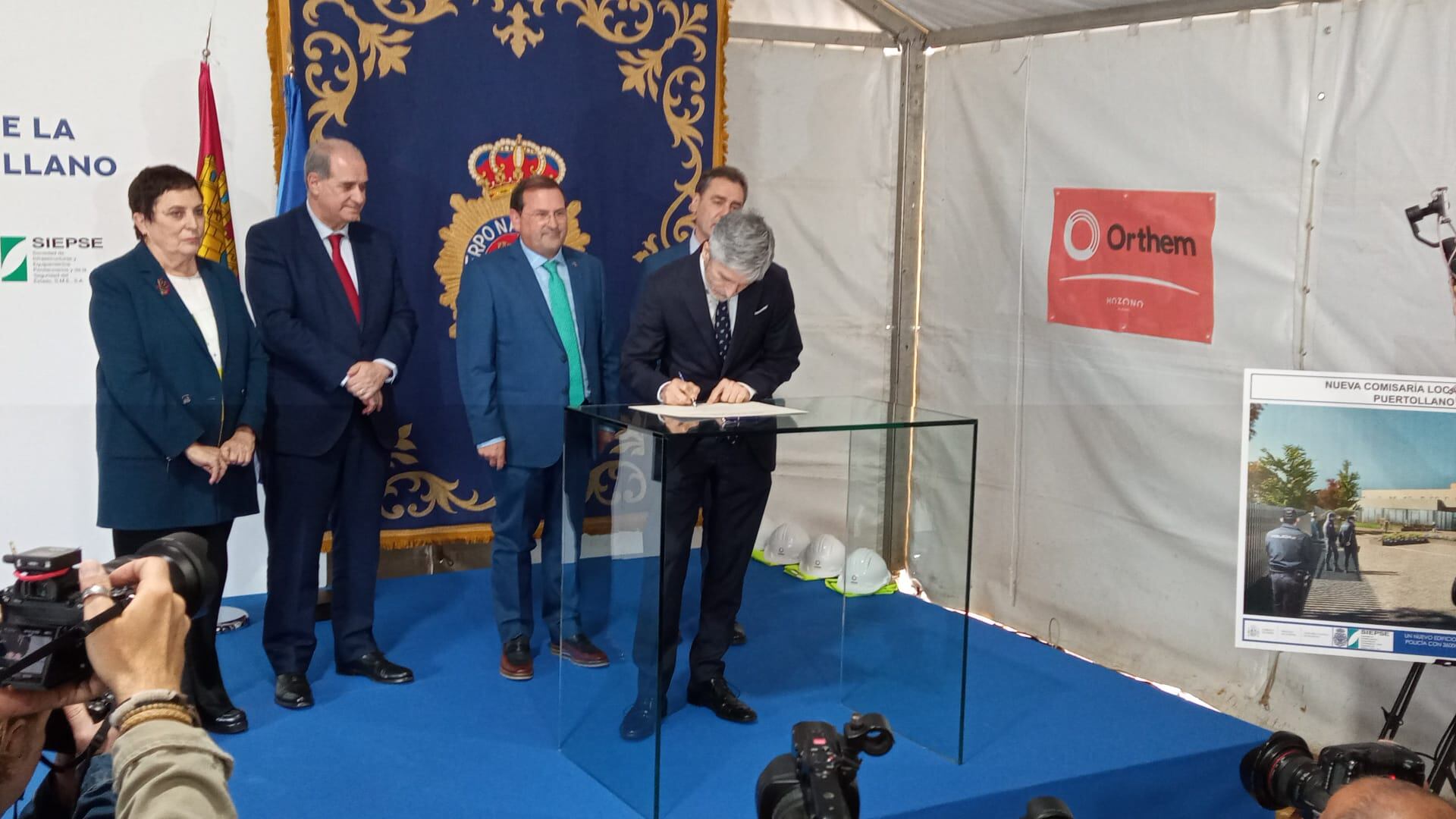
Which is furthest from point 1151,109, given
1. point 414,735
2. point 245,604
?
point 245,604

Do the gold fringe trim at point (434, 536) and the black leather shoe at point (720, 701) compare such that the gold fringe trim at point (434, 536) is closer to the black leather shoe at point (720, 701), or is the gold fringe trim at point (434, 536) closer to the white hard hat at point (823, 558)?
the white hard hat at point (823, 558)

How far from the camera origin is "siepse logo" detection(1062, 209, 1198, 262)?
13.7ft

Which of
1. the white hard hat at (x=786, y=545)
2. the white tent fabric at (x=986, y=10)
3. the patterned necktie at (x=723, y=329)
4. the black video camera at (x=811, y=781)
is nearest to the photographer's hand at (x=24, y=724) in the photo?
the black video camera at (x=811, y=781)

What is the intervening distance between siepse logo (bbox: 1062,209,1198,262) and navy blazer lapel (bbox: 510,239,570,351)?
6.26ft

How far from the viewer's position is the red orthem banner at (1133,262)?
4137mm

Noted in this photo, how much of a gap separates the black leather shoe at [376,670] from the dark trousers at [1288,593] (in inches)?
95.0

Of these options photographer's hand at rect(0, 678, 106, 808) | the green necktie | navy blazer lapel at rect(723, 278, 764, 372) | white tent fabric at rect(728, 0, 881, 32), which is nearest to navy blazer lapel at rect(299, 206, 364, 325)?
the green necktie

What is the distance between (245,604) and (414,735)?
4.45ft

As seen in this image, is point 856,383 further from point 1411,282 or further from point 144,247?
point 144,247

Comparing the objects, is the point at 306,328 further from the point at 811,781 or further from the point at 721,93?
the point at 811,781

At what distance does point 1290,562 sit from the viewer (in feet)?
10.6

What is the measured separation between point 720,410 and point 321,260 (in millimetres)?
1238

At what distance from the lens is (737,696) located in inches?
140

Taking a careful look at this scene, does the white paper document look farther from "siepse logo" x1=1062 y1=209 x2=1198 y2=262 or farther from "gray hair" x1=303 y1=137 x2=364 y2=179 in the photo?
"siepse logo" x1=1062 y1=209 x2=1198 y2=262
